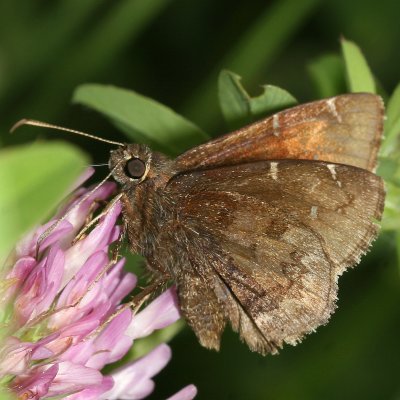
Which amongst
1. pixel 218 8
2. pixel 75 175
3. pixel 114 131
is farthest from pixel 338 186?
pixel 218 8

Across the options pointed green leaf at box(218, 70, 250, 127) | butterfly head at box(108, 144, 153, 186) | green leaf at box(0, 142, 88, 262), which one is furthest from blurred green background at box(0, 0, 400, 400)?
green leaf at box(0, 142, 88, 262)

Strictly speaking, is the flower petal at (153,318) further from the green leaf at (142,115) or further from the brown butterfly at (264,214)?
the green leaf at (142,115)

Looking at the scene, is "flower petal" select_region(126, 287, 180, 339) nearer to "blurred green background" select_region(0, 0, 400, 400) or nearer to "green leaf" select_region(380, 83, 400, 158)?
"green leaf" select_region(380, 83, 400, 158)

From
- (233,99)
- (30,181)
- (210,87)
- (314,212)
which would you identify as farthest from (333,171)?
(210,87)

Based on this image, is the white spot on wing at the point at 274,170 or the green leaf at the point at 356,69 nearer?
the white spot on wing at the point at 274,170

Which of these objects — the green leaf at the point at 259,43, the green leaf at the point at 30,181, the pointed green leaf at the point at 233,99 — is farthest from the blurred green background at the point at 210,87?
the green leaf at the point at 30,181

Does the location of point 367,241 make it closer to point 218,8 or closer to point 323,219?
point 323,219

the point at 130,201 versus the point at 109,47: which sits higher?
the point at 109,47
